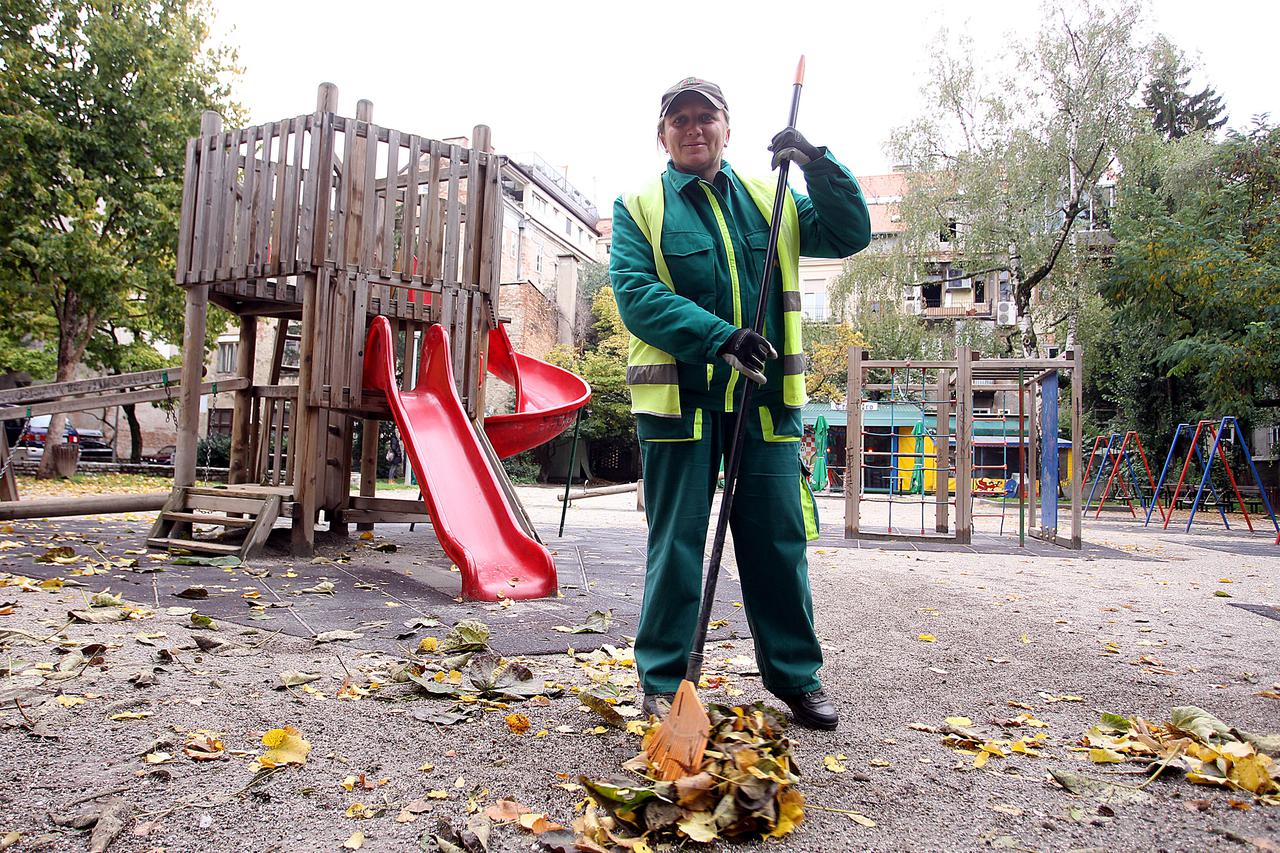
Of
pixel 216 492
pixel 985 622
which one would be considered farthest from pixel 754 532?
pixel 216 492

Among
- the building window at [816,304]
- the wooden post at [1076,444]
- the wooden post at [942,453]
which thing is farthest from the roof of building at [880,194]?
the wooden post at [1076,444]

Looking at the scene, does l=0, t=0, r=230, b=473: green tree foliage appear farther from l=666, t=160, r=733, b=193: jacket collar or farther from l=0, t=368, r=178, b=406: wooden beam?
l=666, t=160, r=733, b=193: jacket collar

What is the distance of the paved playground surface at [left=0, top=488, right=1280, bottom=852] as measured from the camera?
2.01 metres

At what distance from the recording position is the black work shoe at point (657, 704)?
2.56 meters

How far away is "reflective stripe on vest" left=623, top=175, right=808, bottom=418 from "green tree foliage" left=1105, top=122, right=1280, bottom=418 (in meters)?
18.2

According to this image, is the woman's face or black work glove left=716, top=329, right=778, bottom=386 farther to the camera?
the woman's face

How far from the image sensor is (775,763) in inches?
82.3

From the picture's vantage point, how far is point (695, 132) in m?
2.80

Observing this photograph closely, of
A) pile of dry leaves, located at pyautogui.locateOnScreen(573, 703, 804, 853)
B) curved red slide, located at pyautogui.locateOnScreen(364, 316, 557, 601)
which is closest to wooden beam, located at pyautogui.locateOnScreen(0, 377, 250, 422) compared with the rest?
curved red slide, located at pyautogui.locateOnScreen(364, 316, 557, 601)

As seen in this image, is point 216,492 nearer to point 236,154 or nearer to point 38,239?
point 236,154

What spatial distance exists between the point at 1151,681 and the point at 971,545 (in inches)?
281

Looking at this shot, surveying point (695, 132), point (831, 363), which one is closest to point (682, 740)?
point (695, 132)

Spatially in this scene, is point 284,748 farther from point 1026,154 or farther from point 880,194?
point 880,194

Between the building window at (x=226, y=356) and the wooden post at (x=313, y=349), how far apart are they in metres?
37.5
